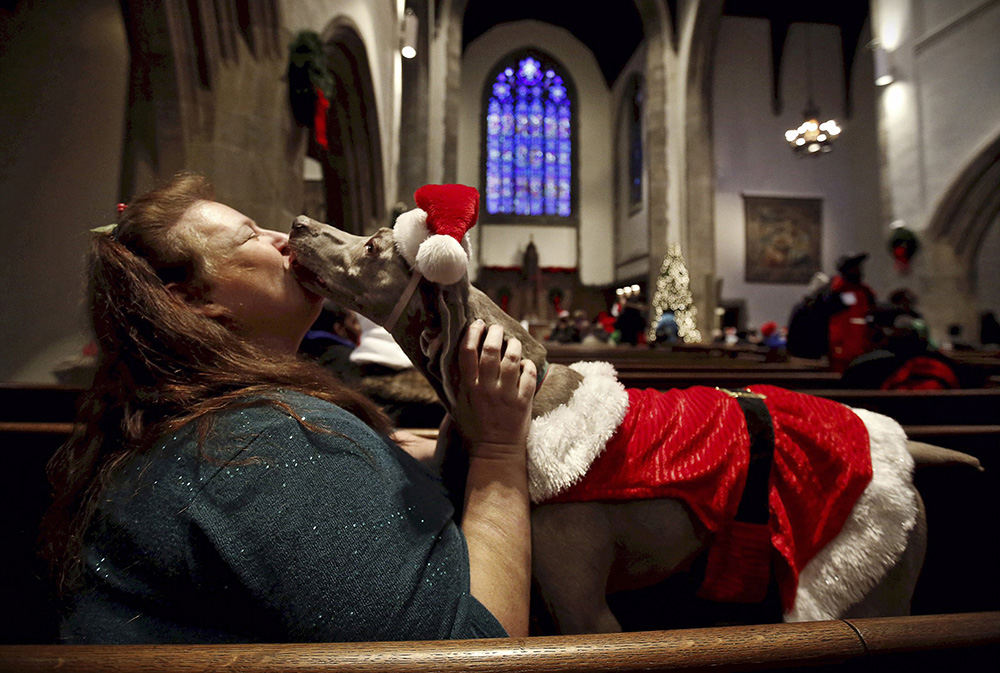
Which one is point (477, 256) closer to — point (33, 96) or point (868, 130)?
point (868, 130)

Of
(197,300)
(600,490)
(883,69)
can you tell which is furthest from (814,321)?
(883,69)

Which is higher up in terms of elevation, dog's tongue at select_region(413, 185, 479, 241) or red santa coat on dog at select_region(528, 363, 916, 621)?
dog's tongue at select_region(413, 185, 479, 241)

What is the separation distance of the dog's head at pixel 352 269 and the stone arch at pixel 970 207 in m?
9.07

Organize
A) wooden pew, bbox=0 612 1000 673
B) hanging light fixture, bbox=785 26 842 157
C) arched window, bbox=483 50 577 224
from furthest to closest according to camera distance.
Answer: arched window, bbox=483 50 577 224
hanging light fixture, bbox=785 26 842 157
wooden pew, bbox=0 612 1000 673

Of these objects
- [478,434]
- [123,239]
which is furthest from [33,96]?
[478,434]

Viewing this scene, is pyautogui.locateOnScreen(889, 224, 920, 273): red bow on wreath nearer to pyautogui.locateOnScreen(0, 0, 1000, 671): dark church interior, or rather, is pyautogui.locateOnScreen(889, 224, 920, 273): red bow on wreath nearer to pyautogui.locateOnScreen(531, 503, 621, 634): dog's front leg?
pyautogui.locateOnScreen(0, 0, 1000, 671): dark church interior

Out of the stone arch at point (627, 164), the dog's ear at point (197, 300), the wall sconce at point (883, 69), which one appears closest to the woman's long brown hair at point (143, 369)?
the dog's ear at point (197, 300)

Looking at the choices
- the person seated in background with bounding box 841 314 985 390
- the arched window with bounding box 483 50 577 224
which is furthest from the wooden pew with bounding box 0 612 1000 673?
the arched window with bounding box 483 50 577 224

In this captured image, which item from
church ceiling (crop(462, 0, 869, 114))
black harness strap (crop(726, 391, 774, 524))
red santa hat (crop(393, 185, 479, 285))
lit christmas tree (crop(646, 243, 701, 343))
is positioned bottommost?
black harness strap (crop(726, 391, 774, 524))

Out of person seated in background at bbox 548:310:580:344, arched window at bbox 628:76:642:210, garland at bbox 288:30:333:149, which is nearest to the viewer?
garland at bbox 288:30:333:149

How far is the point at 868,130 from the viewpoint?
42.1 feet

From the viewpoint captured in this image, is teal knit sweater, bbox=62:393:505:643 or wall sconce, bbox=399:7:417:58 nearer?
teal knit sweater, bbox=62:393:505:643

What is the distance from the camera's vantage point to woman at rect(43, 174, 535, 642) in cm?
55

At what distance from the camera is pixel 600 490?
→ 85cm
